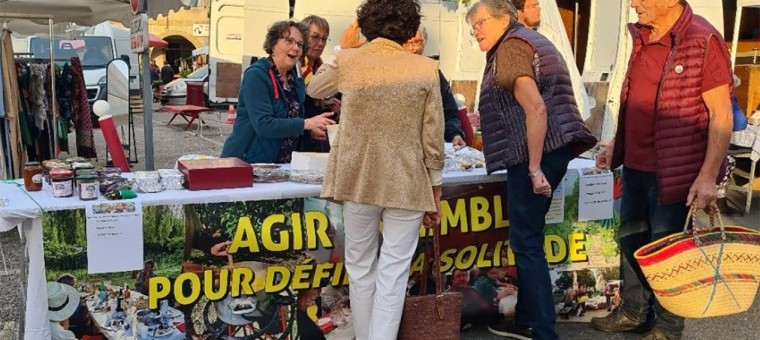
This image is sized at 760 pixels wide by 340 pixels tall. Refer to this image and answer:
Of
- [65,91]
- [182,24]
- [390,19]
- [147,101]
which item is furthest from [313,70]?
[182,24]

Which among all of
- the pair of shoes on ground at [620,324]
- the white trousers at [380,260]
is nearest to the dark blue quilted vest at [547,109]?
the white trousers at [380,260]

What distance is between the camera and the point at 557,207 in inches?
137

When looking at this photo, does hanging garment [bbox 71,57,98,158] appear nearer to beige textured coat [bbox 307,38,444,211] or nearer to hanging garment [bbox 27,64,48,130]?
hanging garment [bbox 27,64,48,130]

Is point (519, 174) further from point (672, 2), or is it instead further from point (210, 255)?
point (210, 255)

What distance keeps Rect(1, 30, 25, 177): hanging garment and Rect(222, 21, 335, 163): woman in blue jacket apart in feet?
12.2

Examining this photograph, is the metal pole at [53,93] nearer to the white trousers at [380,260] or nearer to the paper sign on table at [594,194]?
the white trousers at [380,260]

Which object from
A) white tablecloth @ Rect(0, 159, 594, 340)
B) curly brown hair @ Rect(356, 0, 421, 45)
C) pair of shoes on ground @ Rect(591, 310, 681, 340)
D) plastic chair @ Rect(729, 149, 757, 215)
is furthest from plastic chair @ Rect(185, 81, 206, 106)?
curly brown hair @ Rect(356, 0, 421, 45)

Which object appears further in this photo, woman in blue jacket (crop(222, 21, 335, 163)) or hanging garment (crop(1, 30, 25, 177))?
hanging garment (crop(1, 30, 25, 177))

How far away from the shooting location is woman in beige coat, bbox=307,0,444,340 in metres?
2.54

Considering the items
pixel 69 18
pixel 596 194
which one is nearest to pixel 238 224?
pixel 596 194

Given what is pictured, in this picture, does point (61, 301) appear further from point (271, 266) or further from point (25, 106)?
point (25, 106)

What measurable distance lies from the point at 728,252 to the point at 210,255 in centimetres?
199

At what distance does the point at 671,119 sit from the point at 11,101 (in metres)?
5.58

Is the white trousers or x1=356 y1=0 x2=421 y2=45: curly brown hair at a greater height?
x1=356 y1=0 x2=421 y2=45: curly brown hair
